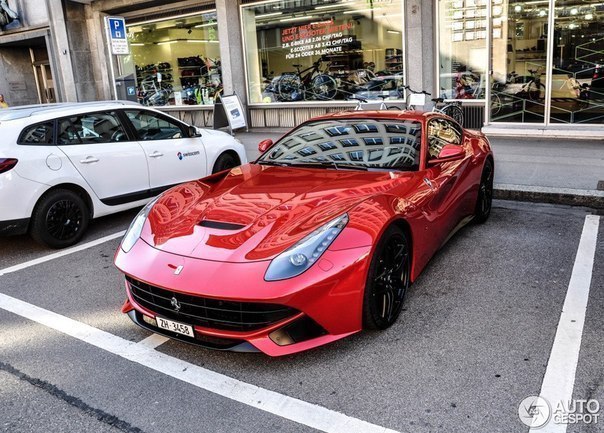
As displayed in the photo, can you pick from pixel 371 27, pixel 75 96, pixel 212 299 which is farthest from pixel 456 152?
pixel 75 96

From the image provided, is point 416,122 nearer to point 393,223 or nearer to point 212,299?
point 393,223

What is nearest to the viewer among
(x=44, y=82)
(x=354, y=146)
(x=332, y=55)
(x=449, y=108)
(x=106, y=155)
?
(x=354, y=146)

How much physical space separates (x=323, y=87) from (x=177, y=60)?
5577 mm

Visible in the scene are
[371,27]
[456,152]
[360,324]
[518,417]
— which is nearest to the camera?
[518,417]

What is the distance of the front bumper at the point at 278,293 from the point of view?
311 centimetres

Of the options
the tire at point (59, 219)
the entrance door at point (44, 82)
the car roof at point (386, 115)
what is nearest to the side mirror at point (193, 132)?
the tire at point (59, 219)

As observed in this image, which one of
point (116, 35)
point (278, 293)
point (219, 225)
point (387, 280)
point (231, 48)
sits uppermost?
point (116, 35)

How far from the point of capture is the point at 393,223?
3.73 metres

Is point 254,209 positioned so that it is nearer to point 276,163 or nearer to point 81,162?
point 276,163

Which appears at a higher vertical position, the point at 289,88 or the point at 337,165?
the point at 289,88

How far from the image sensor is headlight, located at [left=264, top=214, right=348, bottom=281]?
316 centimetres

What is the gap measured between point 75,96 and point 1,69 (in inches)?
220

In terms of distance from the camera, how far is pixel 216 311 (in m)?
3.20

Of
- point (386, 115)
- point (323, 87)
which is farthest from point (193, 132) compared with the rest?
point (323, 87)
